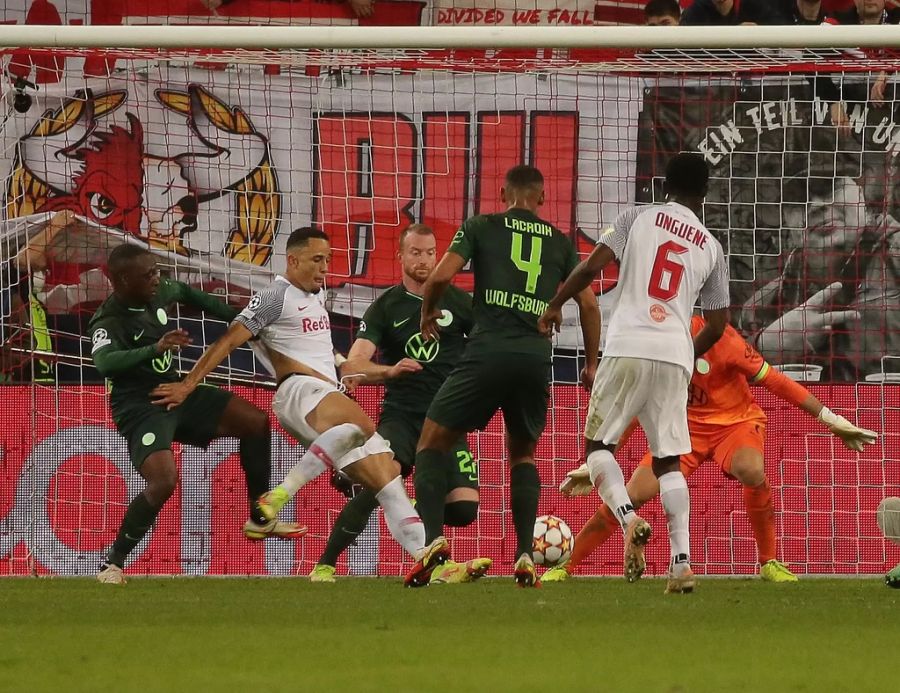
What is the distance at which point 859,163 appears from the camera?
1173cm

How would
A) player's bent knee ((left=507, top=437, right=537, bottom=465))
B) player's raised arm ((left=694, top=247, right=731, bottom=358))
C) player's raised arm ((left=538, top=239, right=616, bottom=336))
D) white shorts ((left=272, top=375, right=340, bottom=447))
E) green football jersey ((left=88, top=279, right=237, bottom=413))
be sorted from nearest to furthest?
1. player's raised arm ((left=538, top=239, right=616, bottom=336))
2. player's raised arm ((left=694, top=247, right=731, bottom=358))
3. player's bent knee ((left=507, top=437, right=537, bottom=465))
4. white shorts ((left=272, top=375, right=340, bottom=447))
5. green football jersey ((left=88, top=279, right=237, bottom=413))

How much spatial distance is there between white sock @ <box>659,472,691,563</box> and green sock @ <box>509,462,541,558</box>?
91 cm

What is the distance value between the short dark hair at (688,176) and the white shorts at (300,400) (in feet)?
7.49

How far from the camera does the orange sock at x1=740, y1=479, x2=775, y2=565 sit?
30.3ft

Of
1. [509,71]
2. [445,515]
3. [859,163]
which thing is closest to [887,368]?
[859,163]

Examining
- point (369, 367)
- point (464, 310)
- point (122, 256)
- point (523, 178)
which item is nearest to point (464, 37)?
point (523, 178)

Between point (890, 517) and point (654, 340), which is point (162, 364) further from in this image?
point (890, 517)

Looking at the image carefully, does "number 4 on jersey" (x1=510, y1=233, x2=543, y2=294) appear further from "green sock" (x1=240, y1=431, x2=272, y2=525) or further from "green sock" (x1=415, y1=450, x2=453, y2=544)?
"green sock" (x1=240, y1=431, x2=272, y2=525)

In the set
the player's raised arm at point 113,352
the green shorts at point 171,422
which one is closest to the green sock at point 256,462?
the green shorts at point 171,422

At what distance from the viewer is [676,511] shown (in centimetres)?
711

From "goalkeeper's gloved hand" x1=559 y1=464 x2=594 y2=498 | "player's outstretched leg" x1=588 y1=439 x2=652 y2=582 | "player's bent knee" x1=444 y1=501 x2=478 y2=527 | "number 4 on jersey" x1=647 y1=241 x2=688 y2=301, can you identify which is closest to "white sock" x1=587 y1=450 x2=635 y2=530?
"player's outstretched leg" x1=588 y1=439 x2=652 y2=582

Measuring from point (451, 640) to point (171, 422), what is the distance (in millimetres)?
3953

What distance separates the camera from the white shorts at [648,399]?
280 inches

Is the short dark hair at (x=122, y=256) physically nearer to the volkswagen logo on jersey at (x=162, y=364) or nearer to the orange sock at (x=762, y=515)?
the volkswagen logo on jersey at (x=162, y=364)
